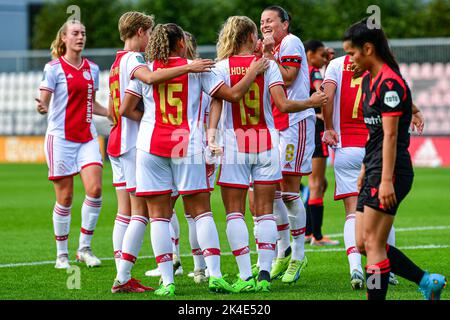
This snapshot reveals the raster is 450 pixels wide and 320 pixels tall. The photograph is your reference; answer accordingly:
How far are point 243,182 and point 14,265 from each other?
307 cm

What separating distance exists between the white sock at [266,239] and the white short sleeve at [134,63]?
1.59 meters

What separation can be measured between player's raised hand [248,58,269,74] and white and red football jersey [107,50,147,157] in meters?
0.95

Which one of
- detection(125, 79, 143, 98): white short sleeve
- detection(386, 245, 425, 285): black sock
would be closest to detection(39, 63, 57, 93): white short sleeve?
detection(125, 79, 143, 98): white short sleeve

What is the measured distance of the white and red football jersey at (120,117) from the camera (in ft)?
25.1

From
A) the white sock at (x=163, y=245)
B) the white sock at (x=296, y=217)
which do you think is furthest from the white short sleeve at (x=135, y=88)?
the white sock at (x=296, y=217)

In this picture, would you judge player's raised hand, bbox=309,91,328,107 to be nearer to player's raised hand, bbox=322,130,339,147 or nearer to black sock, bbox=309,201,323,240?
player's raised hand, bbox=322,130,339,147

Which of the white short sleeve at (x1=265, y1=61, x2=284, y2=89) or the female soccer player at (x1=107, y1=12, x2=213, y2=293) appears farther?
the white short sleeve at (x1=265, y1=61, x2=284, y2=89)

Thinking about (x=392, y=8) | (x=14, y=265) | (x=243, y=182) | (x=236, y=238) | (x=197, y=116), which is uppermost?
(x=392, y=8)

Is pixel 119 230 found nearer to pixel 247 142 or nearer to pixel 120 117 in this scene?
pixel 120 117

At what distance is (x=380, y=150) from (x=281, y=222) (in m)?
2.57

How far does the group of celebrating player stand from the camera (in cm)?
604
